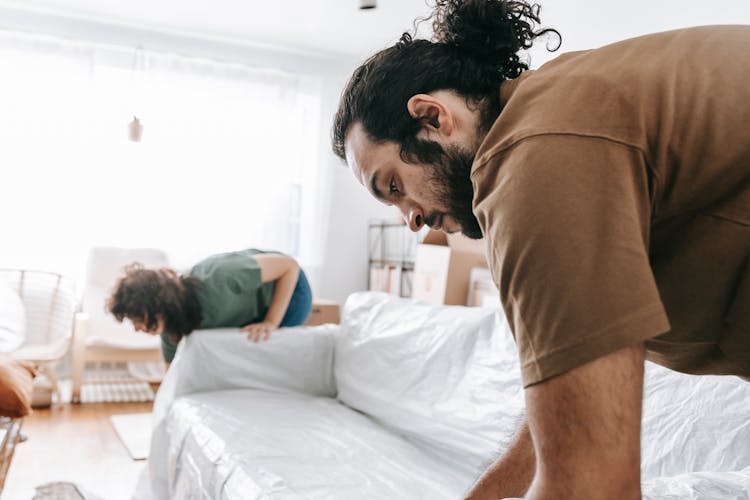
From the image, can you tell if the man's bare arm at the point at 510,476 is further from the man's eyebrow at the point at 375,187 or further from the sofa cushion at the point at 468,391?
the sofa cushion at the point at 468,391

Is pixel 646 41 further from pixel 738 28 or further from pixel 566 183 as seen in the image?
pixel 566 183

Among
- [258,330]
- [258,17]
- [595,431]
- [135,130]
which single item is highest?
[258,17]

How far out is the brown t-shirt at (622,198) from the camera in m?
0.49

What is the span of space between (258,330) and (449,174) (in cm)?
194

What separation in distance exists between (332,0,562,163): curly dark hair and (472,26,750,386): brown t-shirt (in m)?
0.14

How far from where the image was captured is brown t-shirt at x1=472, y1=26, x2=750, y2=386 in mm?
494

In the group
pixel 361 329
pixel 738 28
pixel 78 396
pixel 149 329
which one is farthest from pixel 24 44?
pixel 738 28

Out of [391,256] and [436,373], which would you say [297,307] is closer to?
[436,373]

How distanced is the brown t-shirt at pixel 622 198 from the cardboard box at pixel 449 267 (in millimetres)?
2986

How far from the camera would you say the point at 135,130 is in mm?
4129

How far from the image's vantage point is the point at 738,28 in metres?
0.61

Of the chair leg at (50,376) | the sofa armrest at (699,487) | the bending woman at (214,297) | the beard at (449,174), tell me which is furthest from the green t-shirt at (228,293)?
the sofa armrest at (699,487)

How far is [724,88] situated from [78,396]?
3.93m

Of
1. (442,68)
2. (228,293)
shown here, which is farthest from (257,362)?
(442,68)
